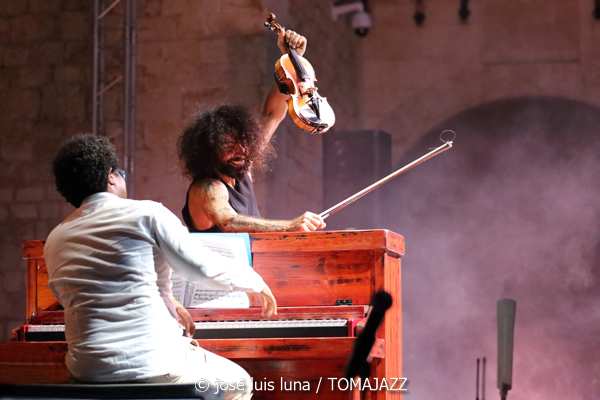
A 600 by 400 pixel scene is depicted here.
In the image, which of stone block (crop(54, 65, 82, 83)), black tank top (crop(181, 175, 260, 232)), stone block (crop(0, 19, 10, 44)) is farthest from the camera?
stone block (crop(0, 19, 10, 44))

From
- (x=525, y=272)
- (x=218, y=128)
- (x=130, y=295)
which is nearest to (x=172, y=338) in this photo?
(x=130, y=295)

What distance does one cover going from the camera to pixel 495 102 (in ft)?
26.6

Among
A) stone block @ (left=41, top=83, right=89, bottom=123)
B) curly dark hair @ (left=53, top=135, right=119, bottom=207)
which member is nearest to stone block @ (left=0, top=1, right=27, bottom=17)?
stone block @ (left=41, top=83, right=89, bottom=123)

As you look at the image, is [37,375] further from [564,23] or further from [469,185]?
[564,23]

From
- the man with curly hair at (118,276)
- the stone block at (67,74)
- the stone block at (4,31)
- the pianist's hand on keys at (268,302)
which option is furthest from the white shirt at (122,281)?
the stone block at (4,31)

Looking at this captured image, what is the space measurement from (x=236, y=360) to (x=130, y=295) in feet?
3.57

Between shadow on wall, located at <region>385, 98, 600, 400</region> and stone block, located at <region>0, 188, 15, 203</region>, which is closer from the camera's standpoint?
stone block, located at <region>0, 188, 15, 203</region>

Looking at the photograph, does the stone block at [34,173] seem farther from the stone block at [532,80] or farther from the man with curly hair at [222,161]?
the stone block at [532,80]

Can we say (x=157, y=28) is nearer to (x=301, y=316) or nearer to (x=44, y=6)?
(x=44, y=6)

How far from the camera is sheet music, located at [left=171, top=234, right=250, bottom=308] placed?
3.15m

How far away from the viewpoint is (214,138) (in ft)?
12.6

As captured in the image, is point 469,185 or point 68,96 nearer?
point 68,96

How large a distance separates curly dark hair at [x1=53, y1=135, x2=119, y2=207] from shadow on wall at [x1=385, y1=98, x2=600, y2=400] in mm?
5697

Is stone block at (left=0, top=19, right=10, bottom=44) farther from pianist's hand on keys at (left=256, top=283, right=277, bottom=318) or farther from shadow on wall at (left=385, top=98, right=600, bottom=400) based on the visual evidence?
pianist's hand on keys at (left=256, top=283, right=277, bottom=318)
